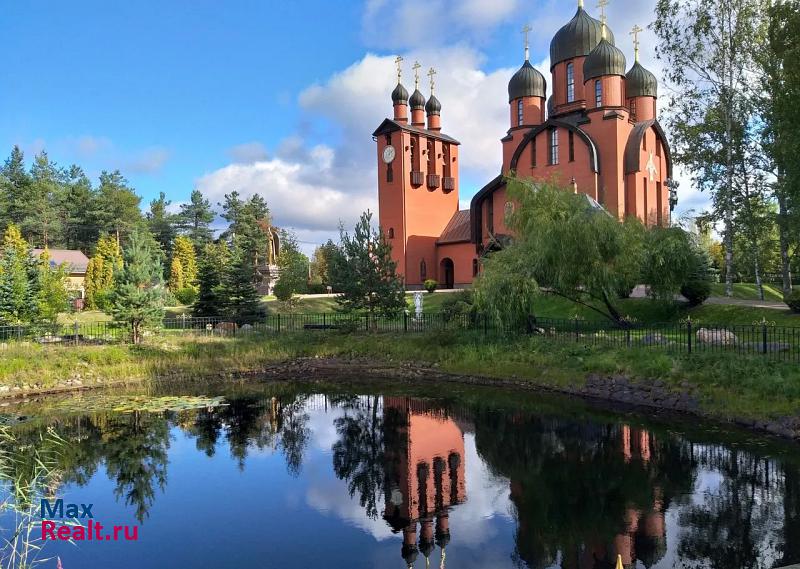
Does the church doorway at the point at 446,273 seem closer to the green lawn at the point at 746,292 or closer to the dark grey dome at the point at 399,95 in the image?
the dark grey dome at the point at 399,95

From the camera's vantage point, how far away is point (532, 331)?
57.3 ft

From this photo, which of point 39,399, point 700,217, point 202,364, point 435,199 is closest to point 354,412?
point 202,364

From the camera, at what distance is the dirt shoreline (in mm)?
11656

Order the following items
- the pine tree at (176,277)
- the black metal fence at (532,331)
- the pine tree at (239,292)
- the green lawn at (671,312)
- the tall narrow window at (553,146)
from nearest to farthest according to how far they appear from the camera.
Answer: the black metal fence at (532,331)
the green lawn at (671,312)
the pine tree at (239,292)
the tall narrow window at (553,146)
the pine tree at (176,277)

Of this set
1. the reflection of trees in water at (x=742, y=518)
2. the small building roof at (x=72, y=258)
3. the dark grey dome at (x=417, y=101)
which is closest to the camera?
the reflection of trees in water at (x=742, y=518)

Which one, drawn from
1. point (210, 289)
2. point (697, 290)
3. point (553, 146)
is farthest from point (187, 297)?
point (697, 290)

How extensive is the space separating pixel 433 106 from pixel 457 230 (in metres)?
9.64

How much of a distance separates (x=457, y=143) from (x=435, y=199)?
501 centimetres

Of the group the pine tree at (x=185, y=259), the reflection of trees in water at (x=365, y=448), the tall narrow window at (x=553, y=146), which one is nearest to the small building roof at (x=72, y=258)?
the pine tree at (x=185, y=259)

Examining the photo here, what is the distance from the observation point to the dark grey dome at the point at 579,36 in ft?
107

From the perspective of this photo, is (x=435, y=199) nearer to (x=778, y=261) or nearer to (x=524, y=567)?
(x=778, y=261)

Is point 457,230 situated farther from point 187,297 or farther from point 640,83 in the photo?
point 187,297

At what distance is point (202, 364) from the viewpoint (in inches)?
714

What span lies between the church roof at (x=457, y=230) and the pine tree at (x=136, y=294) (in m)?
22.3
